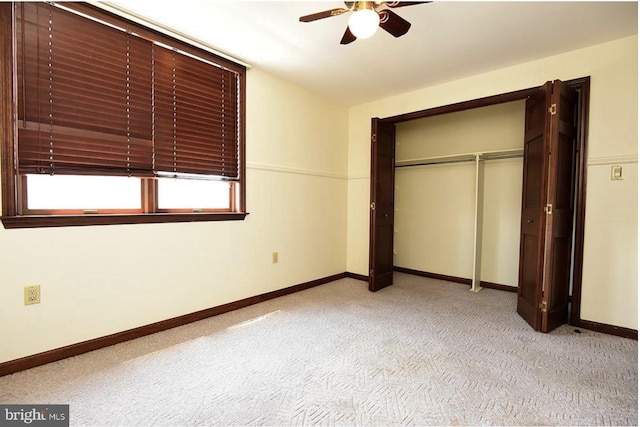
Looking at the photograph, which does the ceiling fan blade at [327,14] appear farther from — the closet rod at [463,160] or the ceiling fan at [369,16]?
the closet rod at [463,160]

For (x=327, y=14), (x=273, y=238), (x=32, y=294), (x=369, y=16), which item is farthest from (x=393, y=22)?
(x=32, y=294)

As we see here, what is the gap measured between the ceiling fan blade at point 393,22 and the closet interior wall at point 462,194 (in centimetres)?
227

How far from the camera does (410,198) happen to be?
467cm

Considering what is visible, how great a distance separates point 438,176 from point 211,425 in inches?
156

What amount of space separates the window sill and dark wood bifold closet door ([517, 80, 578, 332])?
275cm

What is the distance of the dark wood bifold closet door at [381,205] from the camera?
3.68 m

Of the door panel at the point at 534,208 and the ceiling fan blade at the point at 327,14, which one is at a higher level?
the ceiling fan blade at the point at 327,14

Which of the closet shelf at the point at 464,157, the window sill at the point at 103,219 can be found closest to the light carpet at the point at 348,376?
the window sill at the point at 103,219

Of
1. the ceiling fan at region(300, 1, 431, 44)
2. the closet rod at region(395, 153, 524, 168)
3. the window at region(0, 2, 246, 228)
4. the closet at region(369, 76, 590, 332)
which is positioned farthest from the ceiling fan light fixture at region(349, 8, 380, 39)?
the closet rod at region(395, 153, 524, 168)

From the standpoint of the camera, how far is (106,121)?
2.20 m

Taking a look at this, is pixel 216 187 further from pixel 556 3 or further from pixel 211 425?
pixel 556 3

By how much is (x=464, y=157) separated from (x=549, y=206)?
5.60ft

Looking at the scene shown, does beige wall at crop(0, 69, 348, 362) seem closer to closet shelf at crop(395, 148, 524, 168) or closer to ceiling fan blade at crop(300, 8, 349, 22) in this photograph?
closet shelf at crop(395, 148, 524, 168)

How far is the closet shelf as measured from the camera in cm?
362
